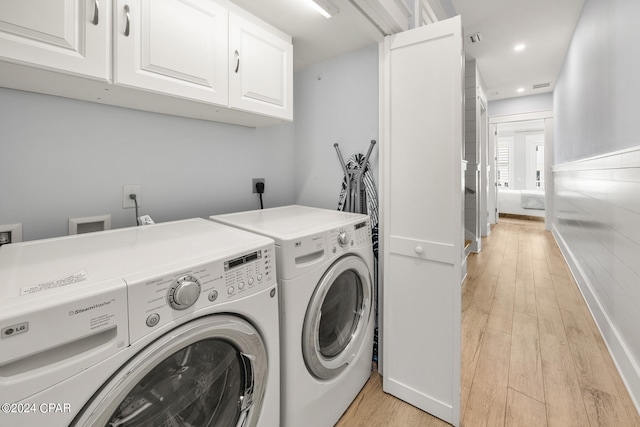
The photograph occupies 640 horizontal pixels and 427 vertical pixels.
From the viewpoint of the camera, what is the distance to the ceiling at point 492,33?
146 centimetres

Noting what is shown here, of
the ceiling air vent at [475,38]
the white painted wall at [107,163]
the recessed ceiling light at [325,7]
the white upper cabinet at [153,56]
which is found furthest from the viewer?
the ceiling air vent at [475,38]

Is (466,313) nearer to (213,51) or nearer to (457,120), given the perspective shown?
(457,120)

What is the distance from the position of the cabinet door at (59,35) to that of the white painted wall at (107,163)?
39cm

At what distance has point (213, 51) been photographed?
4.21 ft

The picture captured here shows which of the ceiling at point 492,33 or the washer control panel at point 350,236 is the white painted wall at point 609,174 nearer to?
the ceiling at point 492,33

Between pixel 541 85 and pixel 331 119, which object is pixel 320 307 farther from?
pixel 541 85

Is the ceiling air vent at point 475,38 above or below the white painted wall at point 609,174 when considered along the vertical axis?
above

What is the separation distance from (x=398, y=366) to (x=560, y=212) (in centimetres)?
440

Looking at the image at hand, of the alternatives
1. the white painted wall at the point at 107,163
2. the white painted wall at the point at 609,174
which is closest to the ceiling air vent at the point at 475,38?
the white painted wall at the point at 609,174

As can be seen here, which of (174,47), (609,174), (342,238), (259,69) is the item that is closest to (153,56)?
(174,47)

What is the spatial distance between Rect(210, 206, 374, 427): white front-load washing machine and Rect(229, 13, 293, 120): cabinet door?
0.61 meters

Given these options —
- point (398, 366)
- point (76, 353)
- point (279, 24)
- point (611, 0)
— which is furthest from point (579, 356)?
point (279, 24)

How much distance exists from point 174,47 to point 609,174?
2737 millimetres

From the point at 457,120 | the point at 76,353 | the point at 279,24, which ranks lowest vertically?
the point at 76,353
